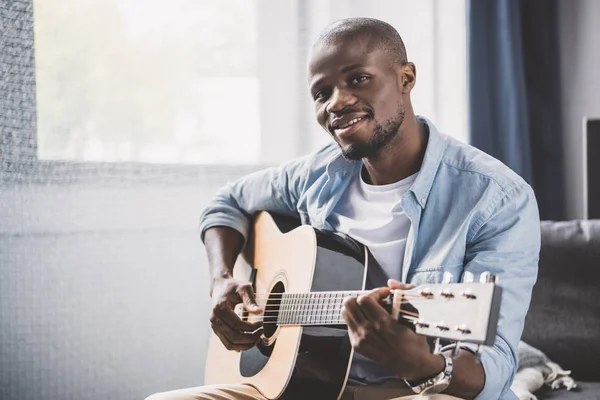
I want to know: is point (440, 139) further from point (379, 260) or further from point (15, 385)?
point (15, 385)

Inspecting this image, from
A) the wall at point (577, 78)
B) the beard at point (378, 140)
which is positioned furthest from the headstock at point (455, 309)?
the wall at point (577, 78)

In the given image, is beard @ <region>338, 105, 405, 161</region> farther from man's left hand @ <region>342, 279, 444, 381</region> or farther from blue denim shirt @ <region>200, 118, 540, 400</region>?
man's left hand @ <region>342, 279, 444, 381</region>

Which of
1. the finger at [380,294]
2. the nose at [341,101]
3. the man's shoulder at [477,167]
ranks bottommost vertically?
the finger at [380,294]

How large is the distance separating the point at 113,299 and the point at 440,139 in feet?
3.44

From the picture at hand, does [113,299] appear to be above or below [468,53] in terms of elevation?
below

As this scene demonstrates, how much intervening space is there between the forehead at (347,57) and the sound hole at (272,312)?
0.46m

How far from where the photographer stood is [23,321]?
75.8 inches

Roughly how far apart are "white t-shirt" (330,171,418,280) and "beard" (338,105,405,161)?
97 mm

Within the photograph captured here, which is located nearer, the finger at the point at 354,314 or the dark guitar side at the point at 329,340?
the finger at the point at 354,314

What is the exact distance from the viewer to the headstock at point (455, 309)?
0.94 m

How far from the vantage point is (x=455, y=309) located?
0.98 metres

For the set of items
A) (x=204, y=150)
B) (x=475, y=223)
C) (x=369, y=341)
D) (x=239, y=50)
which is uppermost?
(x=239, y=50)

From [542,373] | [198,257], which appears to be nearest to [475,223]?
[542,373]

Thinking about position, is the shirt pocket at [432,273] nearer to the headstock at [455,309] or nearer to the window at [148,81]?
the headstock at [455,309]
